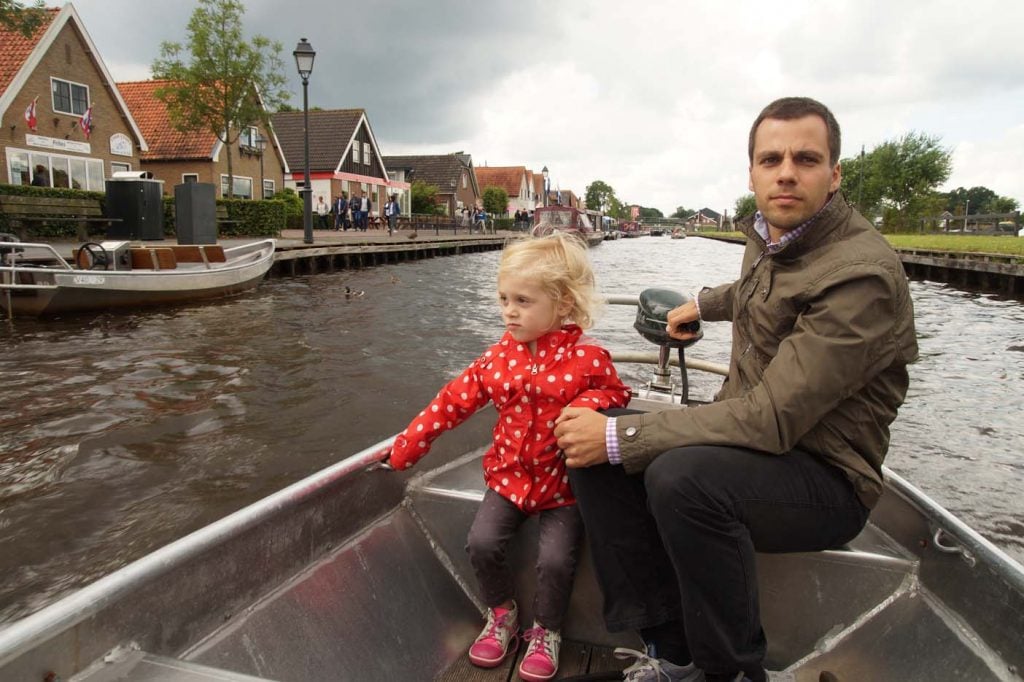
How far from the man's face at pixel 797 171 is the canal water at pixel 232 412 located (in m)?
2.14

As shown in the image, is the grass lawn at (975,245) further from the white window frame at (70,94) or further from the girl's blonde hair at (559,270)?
the white window frame at (70,94)

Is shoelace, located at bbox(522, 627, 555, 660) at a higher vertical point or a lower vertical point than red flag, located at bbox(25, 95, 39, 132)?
lower

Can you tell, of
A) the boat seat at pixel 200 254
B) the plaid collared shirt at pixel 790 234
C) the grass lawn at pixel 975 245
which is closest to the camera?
the plaid collared shirt at pixel 790 234

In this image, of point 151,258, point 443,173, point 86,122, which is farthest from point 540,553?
point 443,173

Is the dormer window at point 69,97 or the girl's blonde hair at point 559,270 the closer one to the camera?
the girl's blonde hair at point 559,270

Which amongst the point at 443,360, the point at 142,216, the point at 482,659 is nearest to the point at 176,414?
the point at 443,360

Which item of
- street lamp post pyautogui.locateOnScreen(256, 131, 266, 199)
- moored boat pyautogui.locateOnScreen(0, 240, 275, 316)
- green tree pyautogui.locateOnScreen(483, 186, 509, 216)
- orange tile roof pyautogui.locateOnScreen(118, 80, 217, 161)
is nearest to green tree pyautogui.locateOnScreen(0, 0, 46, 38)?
moored boat pyautogui.locateOnScreen(0, 240, 275, 316)

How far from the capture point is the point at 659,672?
72.8 inches

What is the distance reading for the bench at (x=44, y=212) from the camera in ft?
47.0

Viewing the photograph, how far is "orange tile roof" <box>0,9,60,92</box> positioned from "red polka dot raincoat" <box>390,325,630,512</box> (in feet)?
87.8

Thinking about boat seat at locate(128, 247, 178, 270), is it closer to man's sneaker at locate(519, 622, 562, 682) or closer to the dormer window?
man's sneaker at locate(519, 622, 562, 682)

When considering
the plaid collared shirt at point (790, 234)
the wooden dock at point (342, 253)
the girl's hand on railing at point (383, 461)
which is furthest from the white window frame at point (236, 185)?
the plaid collared shirt at point (790, 234)

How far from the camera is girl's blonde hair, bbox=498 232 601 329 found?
212 centimetres

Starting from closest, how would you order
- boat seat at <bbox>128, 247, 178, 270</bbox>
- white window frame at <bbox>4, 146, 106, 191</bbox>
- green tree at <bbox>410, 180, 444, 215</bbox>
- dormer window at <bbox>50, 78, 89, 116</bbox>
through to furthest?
boat seat at <bbox>128, 247, 178, 270</bbox> → white window frame at <bbox>4, 146, 106, 191</bbox> → dormer window at <bbox>50, 78, 89, 116</bbox> → green tree at <bbox>410, 180, 444, 215</bbox>
